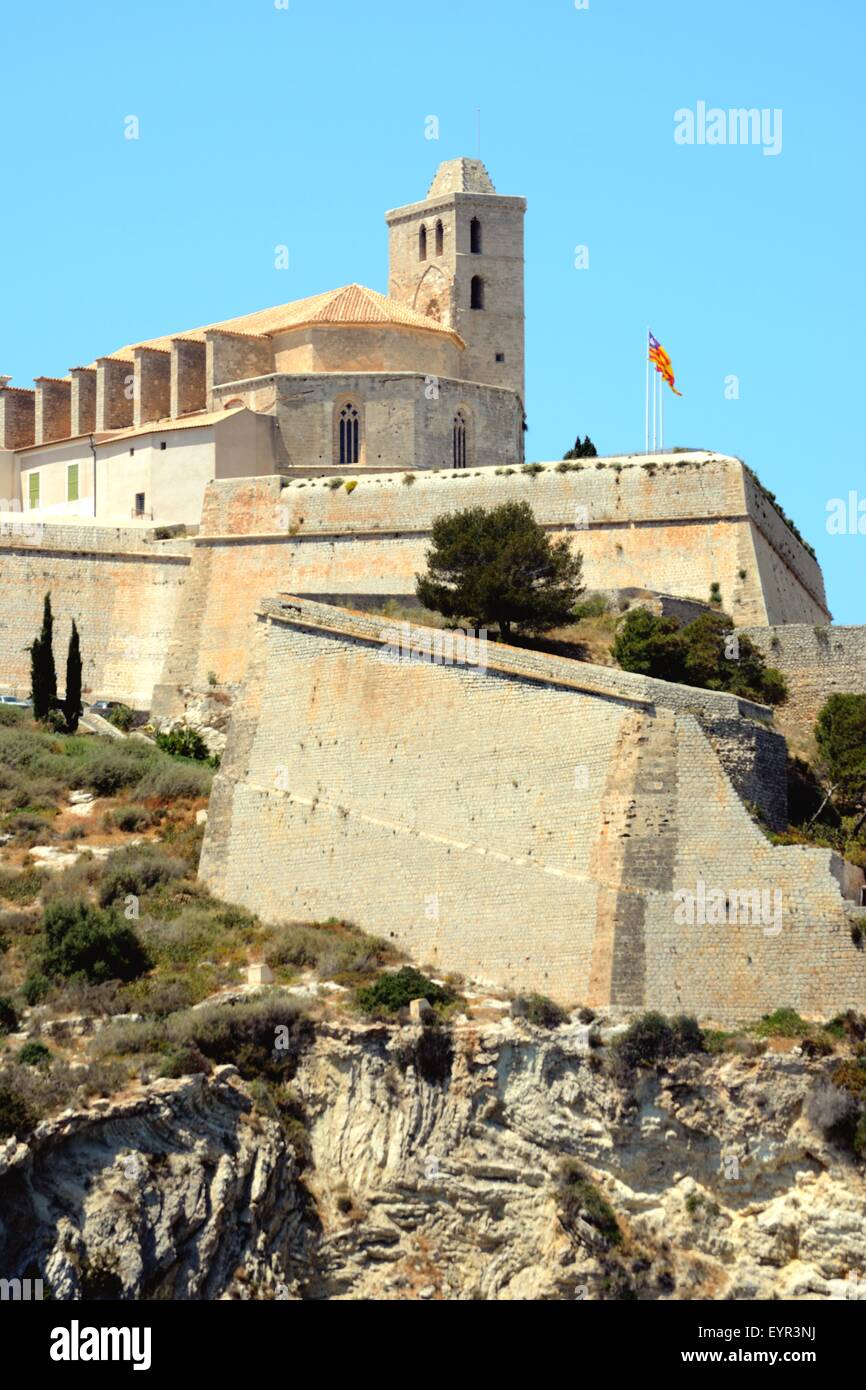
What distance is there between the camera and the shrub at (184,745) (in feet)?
138

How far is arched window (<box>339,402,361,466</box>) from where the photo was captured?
48.8m

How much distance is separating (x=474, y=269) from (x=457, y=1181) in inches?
1040

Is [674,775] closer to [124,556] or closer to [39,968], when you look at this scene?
[39,968]

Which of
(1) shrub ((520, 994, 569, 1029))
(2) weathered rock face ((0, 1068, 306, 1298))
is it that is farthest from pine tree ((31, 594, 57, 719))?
(1) shrub ((520, 994, 569, 1029))

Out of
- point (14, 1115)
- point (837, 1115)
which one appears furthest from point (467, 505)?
point (14, 1115)

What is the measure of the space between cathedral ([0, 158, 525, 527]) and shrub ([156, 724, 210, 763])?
6597 mm

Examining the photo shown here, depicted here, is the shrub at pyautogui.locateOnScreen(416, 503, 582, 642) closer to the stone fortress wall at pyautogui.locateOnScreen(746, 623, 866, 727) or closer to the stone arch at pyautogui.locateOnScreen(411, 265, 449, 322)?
the stone fortress wall at pyautogui.locateOnScreen(746, 623, 866, 727)

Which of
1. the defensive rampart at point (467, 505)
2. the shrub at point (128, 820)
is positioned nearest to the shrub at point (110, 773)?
the shrub at point (128, 820)

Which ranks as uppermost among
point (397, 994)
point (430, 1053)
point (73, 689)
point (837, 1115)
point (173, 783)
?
point (73, 689)

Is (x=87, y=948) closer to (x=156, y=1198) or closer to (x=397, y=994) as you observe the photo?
(x=397, y=994)

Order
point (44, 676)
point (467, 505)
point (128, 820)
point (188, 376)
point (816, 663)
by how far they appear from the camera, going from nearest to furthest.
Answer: point (128, 820)
point (816, 663)
point (44, 676)
point (467, 505)
point (188, 376)

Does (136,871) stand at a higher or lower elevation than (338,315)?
lower

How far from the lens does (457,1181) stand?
3092 centimetres
